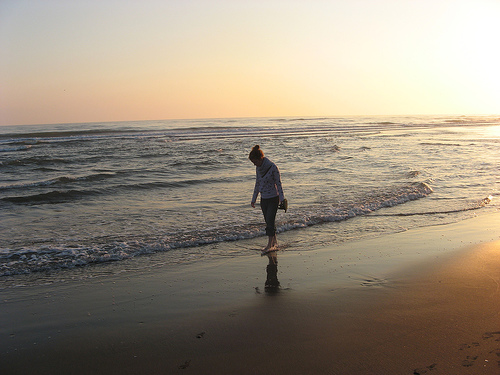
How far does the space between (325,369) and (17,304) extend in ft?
11.7

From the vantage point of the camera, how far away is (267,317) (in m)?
4.10

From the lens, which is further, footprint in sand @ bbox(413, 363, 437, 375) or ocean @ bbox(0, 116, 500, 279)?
ocean @ bbox(0, 116, 500, 279)

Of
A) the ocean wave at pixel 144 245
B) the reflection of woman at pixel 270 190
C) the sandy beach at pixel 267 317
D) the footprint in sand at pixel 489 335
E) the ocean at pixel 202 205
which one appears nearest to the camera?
the sandy beach at pixel 267 317

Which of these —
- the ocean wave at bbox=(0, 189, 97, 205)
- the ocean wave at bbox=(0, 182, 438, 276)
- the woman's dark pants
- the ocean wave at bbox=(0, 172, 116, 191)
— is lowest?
the ocean wave at bbox=(0, 182, 438, 276)

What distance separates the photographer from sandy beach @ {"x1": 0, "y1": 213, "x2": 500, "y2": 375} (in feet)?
10.6

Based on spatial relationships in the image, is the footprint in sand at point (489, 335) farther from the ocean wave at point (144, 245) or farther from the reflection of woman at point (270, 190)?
the ocean wave at point (144, 245)

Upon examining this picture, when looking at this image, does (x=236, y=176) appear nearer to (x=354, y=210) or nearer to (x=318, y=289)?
(x=354, y=210)

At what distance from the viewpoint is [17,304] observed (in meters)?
4.64

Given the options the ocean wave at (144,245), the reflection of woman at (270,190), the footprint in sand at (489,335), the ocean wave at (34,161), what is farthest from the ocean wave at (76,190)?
the footprint in sand at (489,335)

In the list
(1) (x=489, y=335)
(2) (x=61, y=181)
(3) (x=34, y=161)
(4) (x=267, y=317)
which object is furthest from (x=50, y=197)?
(1) (x=489, y=335)

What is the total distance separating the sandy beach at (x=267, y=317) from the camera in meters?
3.24

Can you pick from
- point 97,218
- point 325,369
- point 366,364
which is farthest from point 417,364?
point 97,218

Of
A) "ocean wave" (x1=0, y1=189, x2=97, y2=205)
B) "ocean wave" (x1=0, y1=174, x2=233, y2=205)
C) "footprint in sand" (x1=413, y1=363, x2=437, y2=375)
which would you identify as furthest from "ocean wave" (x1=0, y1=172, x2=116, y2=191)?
"footprint in sand" (x1=413, y1=363, x2=437, y2=375)

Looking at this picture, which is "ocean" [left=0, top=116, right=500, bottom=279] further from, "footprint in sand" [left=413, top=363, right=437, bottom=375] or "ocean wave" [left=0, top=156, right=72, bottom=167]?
"footprint in sand" [left=413, top=363, right=437, bottom=375]
